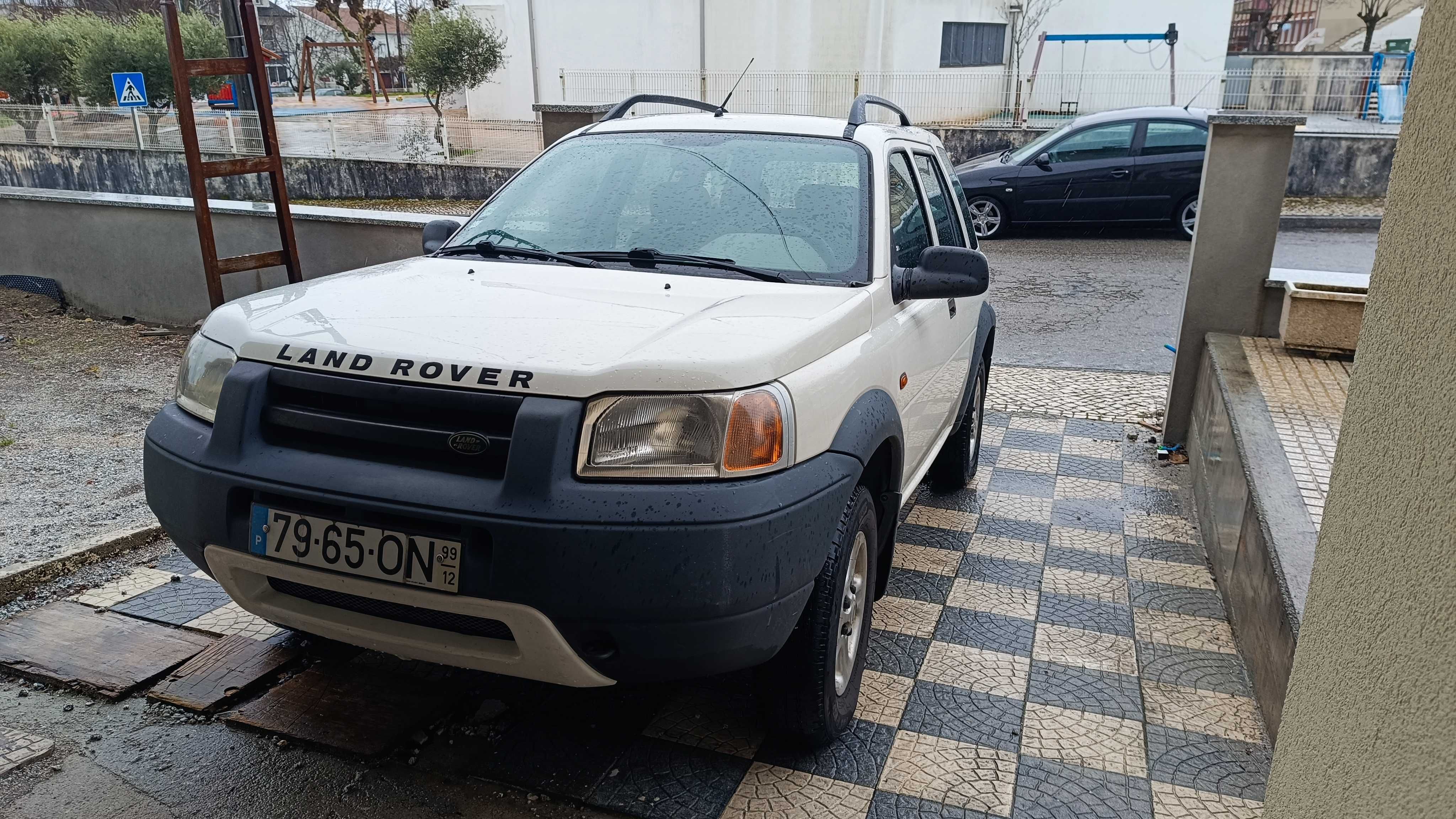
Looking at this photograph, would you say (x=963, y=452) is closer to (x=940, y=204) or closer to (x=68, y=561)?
(x=940, y=204)

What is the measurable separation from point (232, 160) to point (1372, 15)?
37.1 meters

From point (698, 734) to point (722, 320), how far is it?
1276 mm

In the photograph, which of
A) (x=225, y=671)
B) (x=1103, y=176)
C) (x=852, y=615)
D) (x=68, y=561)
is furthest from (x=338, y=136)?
(x=852, y=615)

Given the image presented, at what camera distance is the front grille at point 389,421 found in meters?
2.42

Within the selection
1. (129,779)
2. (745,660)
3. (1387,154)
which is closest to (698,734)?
(745,660)

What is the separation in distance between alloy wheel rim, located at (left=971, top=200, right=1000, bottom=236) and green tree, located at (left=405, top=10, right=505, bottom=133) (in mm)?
13759

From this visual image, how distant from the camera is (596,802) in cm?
274

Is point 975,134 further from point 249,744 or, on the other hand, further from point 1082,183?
point 249,744

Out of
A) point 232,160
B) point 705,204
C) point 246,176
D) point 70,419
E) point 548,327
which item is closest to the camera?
point 548,327

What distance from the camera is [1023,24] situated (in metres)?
26.8

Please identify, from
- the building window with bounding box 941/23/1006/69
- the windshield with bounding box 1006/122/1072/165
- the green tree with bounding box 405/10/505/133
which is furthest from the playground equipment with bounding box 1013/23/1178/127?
the green tree with bounding box 405/10/505/133

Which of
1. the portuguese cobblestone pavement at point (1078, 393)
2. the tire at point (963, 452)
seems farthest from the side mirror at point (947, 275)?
the portuguese cobblestone pavement at point (1078, 393)

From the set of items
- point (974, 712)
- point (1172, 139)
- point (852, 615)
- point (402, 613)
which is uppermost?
point (1172, 139)

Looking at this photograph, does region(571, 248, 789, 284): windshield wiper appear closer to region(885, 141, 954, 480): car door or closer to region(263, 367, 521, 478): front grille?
region(885, 141, 954, 480): car door
